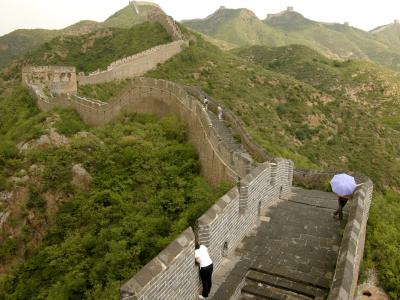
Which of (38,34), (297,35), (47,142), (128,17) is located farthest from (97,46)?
(297,35)

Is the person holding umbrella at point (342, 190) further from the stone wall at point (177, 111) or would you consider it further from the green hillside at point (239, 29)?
the green hillside at point (239, 29)

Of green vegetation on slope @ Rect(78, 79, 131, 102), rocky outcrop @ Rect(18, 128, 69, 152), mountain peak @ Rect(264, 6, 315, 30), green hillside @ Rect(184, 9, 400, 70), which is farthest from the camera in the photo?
mountain peak @ Rect(264, 6, 315, 30)

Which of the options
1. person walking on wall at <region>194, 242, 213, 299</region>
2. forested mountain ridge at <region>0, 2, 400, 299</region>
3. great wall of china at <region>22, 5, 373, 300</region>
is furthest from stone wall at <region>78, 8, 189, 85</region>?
person walking on wall at <region>194, 242, 213, 299</region>

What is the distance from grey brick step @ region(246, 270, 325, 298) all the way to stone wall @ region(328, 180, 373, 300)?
20.1 inches

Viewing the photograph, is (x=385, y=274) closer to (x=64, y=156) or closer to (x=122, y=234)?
(x=122, y=234)

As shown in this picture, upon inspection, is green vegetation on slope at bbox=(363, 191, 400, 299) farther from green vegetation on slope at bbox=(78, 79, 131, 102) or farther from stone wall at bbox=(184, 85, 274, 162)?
green vegetation on slope at bbox=(78, 79, 131, 102)

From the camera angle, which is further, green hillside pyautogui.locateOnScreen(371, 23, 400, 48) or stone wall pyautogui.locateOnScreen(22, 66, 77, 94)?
green hillside pyautogui.locateOnScreen(371, 23, 400, 48)

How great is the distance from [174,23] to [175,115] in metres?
33.4

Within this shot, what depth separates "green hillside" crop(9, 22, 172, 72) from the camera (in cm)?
4369

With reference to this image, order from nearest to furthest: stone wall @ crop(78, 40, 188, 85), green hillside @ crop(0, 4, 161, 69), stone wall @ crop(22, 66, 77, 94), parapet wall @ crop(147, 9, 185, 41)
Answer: stone wall @ crop(22, 66, 77, 94) < stone wall @ crop(78, 40, 188, 85) < parapet wall @ crop(147, 9, 185, 41) < green hillside @ crop(0, 4, 161, 69)

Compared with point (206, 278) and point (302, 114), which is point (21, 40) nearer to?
point (302, 114)

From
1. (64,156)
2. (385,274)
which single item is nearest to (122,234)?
(385,274)

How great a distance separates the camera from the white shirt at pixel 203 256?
573 cm

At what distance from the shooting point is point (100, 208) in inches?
486
